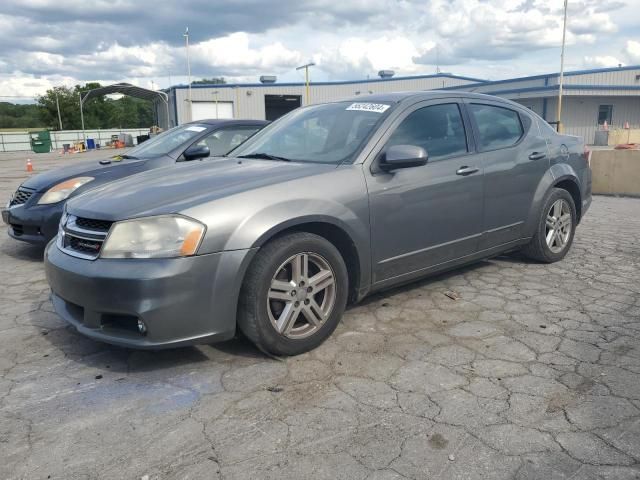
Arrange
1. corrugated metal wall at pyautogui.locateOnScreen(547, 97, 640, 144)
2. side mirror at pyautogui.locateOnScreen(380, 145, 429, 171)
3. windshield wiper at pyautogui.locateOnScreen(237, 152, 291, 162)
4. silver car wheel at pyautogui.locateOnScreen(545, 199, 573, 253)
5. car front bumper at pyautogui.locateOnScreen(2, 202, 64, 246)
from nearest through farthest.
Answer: side mirror at pyautogui.locateOnScreen(380, 145, 429, 171) → windshield wiper at pyautogui.locateOnScreen(237, 152, 291, 162) → silver car wheel at pyautogui.locateOnScreen(545, 199, 573, 253) → car front bumper at pyautogui.locateOnScreen(2, 202, 64, 246) → corrugated metal wall at pyautogui.locateOnScreen(547, 97, 640, 144)

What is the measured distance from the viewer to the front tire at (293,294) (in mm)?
3059

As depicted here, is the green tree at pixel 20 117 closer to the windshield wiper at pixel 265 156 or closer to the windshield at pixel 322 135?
the windshield at pixel 322 135

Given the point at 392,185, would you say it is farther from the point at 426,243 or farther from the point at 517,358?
the point at 517,358

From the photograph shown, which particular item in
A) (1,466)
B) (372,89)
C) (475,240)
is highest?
(372,89)

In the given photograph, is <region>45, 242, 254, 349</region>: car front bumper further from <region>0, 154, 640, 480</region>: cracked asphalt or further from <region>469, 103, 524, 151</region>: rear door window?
<region>469, 103, 524, 151</region>: rear door window

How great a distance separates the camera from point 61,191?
5668mm

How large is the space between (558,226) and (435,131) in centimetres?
198

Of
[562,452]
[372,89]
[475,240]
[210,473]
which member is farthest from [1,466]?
[372,89]

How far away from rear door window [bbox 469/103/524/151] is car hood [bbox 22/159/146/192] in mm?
3804

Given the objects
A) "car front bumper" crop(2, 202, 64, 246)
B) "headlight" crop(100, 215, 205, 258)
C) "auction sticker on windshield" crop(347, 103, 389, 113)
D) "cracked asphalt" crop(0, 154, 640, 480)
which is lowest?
"cracked asphalt" crop(0, 154, 640, 480)

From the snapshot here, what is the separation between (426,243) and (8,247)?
5.31 m

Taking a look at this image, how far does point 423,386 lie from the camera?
291cm

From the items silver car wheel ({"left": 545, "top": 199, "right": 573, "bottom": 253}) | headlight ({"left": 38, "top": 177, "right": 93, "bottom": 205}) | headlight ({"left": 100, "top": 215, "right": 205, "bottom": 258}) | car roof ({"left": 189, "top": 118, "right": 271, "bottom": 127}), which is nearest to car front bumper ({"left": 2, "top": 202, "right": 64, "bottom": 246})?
headlight ({"left": 38, "top": 177, "right": 93, "bottom": 205})

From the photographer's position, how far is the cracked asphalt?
2277 millimetres
